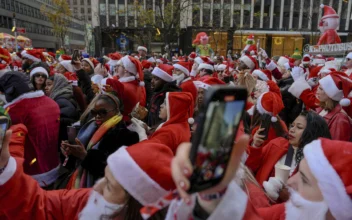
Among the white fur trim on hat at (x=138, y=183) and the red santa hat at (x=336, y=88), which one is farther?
the red santa hat at (x=336, y=88)

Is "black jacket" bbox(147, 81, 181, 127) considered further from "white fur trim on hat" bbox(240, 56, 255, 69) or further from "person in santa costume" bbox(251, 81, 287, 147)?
"white fur trim on hat" bbox(240, 56, 255, 69)

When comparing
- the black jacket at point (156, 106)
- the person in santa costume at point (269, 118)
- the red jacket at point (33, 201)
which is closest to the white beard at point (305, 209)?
the red jacket at point (33, 201)

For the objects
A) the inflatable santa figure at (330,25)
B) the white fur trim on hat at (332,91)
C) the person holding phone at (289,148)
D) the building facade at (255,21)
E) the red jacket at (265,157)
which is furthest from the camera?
the building facade at (255,21)

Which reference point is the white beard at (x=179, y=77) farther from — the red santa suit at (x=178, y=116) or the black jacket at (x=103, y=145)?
the black jacket at (x=103, y=145)

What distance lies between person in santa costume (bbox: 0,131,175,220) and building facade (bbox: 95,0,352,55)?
33.5 m

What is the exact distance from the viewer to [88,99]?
227 inches

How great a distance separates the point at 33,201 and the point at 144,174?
82 cm

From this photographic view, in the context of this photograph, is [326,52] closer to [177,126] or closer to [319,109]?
[319,109]

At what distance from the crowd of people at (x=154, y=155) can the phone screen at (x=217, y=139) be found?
5 centimetres

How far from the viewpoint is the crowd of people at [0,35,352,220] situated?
4.77 ft

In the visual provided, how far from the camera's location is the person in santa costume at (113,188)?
1.60 metres

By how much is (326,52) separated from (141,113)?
8.67 m

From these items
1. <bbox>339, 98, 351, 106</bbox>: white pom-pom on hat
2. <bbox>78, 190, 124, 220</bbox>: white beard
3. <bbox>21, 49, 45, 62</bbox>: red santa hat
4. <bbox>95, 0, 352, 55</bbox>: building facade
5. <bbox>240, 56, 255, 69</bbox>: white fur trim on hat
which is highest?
<bbox>95, 0, 352, 55</bbox>: building facade

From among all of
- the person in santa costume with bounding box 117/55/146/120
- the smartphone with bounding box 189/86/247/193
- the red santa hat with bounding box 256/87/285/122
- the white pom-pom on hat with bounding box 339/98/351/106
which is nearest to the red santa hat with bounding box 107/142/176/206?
the smartphone with bounding box 189/86/247/193
